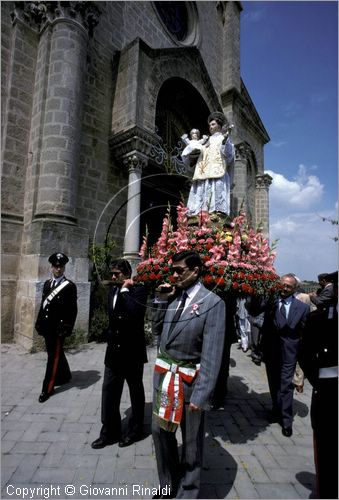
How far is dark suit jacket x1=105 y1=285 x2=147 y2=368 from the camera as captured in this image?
3278 millimetres

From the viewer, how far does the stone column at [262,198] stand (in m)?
18.5

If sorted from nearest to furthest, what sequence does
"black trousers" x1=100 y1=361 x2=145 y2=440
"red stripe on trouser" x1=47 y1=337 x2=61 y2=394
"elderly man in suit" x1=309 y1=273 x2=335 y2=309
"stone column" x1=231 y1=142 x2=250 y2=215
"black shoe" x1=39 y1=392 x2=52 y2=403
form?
"elderly man in suit" x1=309 y1=273 x2=335 y2=309 < "black trousers" x1=100 y1=361 x2=145 y2=440 < "black shoe" x1=39 y1=392 x2=52 y2=403 < "red stripe on trouser" x1=47 y1=337 x2=61 y2=394 < "stone column" x1=231 y1=142 x2=250 y2=215

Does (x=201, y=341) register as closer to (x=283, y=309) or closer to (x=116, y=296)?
(x=116, y=296)

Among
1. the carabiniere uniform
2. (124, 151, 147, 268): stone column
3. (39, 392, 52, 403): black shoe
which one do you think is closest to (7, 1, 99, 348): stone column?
(124, 151, 147, 268): stone column

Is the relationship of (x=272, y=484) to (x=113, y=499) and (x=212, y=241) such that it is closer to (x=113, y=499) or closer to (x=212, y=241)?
(x=113, y=499)

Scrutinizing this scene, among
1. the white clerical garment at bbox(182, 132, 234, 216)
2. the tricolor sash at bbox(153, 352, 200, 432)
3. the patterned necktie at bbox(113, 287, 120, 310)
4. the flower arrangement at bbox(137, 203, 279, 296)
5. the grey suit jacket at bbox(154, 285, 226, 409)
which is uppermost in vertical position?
the white clerical garment at bbox(182, 132, 234, 216)

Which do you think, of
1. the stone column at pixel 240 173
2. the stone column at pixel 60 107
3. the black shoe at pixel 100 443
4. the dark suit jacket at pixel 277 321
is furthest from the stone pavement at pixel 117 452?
the stone column at pixel 240 173

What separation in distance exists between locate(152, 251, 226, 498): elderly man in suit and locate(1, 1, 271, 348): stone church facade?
277cm

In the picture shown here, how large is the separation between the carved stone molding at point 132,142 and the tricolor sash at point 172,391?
7.86 metres

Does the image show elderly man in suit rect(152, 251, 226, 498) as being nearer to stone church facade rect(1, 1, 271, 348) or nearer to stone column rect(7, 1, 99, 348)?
stone church facade rect(1, 1, 271, 348)

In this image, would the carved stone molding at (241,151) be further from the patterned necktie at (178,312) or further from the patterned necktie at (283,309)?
the patterned necktie at (178,312)

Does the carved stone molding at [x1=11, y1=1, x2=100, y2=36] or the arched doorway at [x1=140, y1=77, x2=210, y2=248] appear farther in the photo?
the arched doorway at [x1=140, y1=77, x2=210, y2=248]

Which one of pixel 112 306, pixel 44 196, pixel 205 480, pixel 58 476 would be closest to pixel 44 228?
pixel 44 196

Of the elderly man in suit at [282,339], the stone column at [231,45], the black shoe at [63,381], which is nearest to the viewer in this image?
the elderly man in suit at [282,339]
